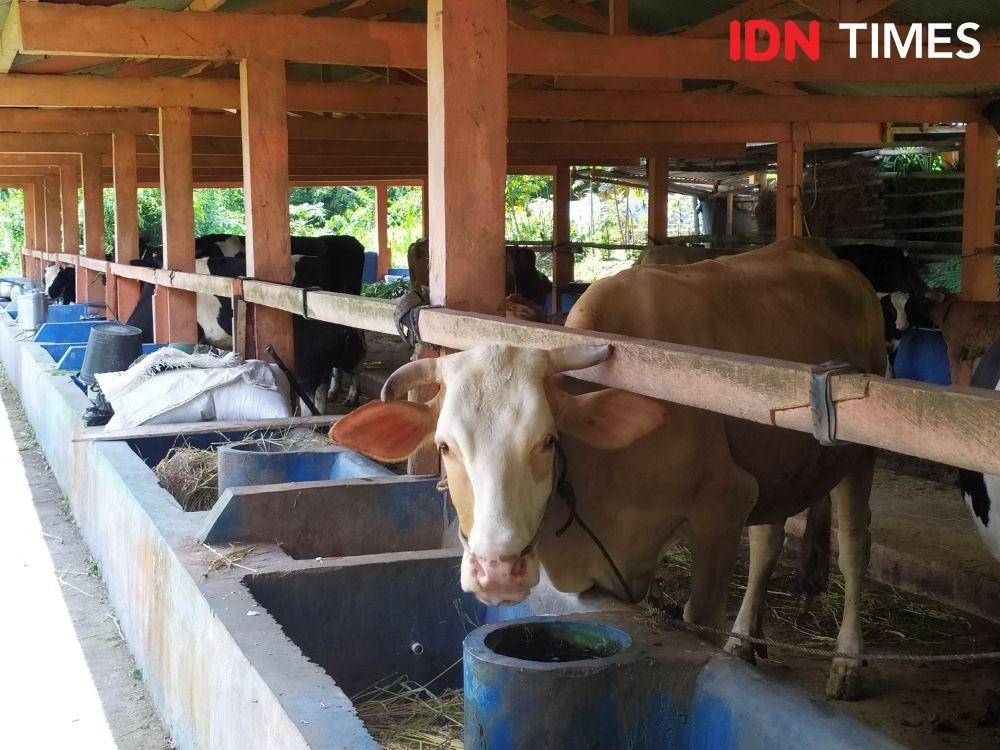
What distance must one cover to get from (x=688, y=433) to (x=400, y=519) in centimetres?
166

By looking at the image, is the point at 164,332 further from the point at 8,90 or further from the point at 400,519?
the point at 400,519

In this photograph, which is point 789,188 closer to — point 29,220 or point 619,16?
point 619,16

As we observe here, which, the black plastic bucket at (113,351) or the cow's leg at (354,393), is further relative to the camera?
the cow's leg at (354,393)

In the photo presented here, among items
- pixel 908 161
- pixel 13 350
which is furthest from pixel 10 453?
pixel 908 161

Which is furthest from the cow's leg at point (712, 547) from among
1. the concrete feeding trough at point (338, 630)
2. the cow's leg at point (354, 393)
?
the cow's leg at point (354, 393)

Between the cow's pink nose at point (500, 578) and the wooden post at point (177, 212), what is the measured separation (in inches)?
278

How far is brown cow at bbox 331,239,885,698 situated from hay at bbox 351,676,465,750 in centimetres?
63

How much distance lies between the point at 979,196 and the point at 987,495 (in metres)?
6.21

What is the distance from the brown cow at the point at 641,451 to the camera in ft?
9.41

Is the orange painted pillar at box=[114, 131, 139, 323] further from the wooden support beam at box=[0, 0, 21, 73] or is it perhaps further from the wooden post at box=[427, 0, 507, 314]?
the wooden post at box=[427, 0, 507, 314]

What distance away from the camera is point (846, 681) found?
14.7 feet

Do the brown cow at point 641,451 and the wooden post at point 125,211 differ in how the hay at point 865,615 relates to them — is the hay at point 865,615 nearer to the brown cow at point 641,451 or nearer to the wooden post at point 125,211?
the brown cow at point 641,451

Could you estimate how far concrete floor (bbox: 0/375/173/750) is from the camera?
4242mm

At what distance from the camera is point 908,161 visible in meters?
16.2
